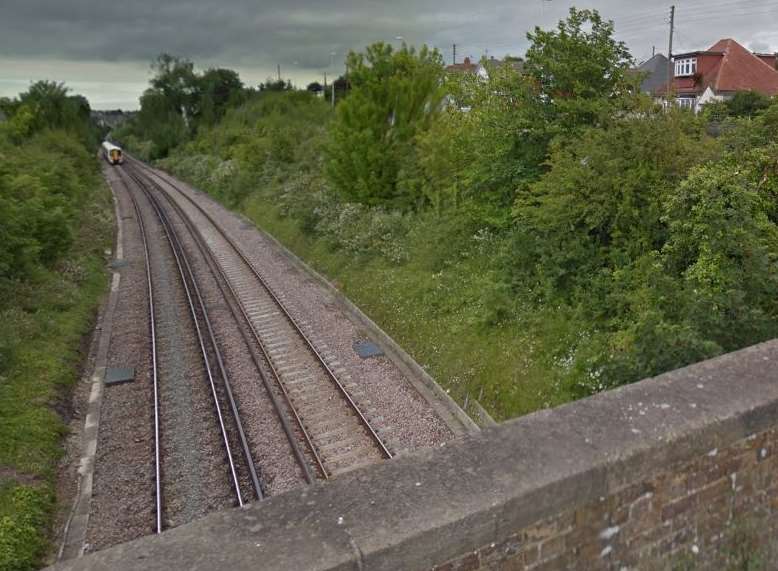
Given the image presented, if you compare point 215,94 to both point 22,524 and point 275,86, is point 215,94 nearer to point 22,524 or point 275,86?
point 275,86

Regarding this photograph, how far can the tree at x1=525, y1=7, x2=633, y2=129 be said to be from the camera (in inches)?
553

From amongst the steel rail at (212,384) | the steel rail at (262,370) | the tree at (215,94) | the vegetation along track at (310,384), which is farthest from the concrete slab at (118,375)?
the tree at (215,94)

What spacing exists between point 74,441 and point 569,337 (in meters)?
9.39

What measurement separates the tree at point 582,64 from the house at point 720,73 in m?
28.8

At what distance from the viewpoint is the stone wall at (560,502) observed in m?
2.64

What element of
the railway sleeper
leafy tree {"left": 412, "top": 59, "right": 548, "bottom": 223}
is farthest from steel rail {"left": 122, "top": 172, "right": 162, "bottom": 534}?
leafy tree {"left": 412, "top": 59, "right": 548, "bottom": 223}

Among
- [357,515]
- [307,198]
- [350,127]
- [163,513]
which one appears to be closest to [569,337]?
[163,513]

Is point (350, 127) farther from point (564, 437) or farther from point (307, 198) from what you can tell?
point (564, 437)

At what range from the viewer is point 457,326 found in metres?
13.6

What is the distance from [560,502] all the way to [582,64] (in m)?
13.3

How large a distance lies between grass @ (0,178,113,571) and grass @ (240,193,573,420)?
736cm

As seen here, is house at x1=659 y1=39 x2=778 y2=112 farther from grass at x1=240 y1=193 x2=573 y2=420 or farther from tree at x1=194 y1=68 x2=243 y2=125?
tree at x1=194 y1=68 x2=243 y2=125

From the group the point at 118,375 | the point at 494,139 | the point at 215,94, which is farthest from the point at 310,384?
the point at 215,94

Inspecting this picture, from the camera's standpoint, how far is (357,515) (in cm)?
278
